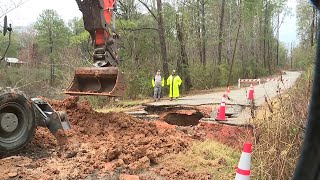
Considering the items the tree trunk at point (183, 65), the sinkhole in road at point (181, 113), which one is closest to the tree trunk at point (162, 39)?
the tree trunk at point (183, 65)

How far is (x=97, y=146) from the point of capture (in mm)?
7164

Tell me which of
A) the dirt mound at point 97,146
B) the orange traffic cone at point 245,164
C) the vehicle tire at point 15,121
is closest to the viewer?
the orange traffic cone at point 245,164

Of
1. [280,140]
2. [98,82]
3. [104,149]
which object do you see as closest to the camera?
[280,140]

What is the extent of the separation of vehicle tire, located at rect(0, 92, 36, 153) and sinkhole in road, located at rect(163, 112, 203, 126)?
7365 mm

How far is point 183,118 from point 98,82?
482 cm

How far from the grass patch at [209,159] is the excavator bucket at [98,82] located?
2.39m

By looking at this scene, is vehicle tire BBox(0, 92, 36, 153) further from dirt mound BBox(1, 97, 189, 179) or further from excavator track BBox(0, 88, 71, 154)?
dirt mound BBox(1, 97, 189, 179)

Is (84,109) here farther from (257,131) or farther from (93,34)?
(257,131)

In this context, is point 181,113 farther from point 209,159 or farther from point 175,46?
point 175,46

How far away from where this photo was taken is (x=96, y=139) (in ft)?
25.7

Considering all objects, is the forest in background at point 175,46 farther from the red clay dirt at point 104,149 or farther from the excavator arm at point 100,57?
the red clay dirt at point 104,149

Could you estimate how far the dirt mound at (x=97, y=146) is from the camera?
595cm

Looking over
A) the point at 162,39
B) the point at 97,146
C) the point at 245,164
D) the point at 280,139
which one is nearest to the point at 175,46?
the point at 162,39

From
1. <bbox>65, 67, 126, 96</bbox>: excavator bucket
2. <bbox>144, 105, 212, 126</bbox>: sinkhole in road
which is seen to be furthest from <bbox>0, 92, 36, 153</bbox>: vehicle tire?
<bbox>144, 105, 212, 126</bbox>: sinkhole in road
